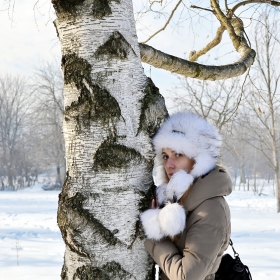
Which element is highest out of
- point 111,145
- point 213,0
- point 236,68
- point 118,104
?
point 213,0

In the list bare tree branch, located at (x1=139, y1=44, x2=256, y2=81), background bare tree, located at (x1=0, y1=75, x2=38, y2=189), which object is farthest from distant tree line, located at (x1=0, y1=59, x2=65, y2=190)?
bare tree branch, located at (x1=139, y1=44, x2=256, y2=81)

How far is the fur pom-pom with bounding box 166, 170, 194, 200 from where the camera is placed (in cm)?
160

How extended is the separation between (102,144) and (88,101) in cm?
18

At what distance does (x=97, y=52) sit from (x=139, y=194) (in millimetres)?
600

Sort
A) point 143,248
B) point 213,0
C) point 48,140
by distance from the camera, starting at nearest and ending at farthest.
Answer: point 143,248
point 213,0
point 48,140

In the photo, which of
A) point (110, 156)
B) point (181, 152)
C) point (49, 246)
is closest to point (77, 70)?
point (110, 156)

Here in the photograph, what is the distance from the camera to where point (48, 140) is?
3544cm

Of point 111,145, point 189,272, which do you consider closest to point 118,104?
point 111,145

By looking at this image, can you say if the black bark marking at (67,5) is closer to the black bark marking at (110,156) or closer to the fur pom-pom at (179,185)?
the black bark marking at (110,156)

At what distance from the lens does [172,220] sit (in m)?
1.51

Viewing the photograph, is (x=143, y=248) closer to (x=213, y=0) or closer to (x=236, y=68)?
(x=236, y=68)

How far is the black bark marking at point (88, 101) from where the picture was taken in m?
1.44

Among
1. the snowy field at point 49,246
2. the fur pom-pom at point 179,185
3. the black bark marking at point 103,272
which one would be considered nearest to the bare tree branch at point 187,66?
the fur pom-pom at point 179,185

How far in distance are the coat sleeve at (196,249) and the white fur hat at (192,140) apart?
0.20 metres
